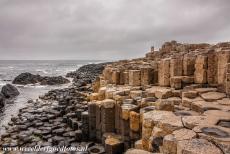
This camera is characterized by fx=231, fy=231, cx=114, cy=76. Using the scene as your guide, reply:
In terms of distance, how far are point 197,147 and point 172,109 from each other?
7.79ft

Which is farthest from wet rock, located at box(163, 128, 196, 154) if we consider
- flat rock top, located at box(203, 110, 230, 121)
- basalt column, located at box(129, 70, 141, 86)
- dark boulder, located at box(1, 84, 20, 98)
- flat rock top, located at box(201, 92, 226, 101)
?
Result: dark boulder, located at box(1, 84, 20, 98)

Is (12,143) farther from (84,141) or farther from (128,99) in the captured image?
(128,99)

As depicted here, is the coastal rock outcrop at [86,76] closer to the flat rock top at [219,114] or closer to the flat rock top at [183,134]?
the flat rock top at [219,114]

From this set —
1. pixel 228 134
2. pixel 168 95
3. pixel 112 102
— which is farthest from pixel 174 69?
pixel 228 134

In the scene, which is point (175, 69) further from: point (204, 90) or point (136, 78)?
point (136, 78)

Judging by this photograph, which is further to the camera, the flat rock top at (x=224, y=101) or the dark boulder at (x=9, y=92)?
the dark boulder at (x=9, y=92)

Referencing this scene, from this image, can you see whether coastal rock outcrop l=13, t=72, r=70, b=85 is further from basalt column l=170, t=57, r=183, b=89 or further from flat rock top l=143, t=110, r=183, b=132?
flat rock top l=143, t=110, r=183, b=132

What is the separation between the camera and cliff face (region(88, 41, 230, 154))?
13.7 ft


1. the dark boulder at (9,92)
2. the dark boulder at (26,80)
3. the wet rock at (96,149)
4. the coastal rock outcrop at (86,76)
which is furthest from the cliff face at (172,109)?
the dark boulder at (26,80)

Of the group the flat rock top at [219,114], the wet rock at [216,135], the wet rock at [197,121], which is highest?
the flat rock top at [219,114]

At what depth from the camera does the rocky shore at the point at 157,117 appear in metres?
4.30

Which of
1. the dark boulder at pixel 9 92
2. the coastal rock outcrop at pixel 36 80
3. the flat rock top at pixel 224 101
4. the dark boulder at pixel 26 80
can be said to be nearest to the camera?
the flat rock top at pixel 224 101

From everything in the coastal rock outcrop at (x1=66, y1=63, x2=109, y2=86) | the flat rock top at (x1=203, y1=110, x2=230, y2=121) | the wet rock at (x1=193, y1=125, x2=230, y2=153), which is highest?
the flat rock top at (x1=203, y1=110, x2=230, y2=121)

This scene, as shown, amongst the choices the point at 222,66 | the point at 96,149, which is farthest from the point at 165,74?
the point at 96,149
